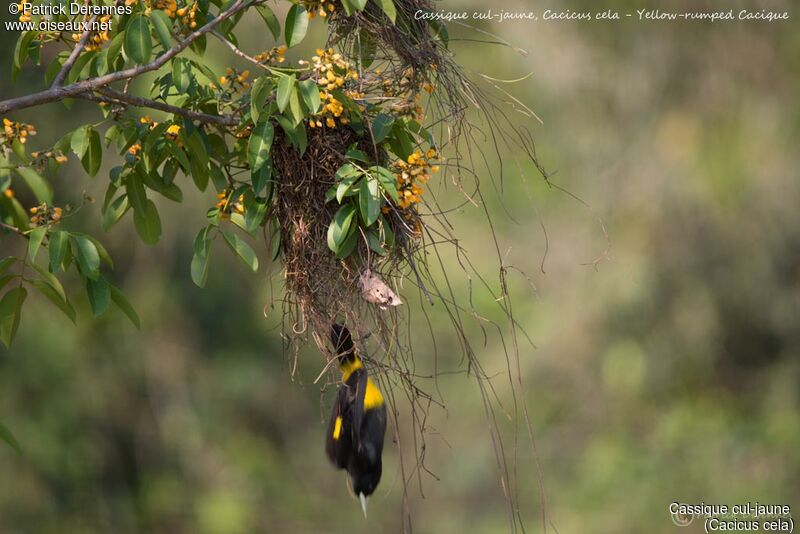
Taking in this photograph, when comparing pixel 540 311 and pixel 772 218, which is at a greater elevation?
pixel 772 218

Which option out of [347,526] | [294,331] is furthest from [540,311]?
[294,331]

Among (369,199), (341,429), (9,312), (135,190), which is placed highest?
(135,190)

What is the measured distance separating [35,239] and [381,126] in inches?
26.8

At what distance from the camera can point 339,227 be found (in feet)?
6.35

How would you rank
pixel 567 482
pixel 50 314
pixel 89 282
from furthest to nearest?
pixel 567 482 → pixel 50 314 → pixel 89 282

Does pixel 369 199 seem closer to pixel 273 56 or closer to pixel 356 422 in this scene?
pixel 273 56

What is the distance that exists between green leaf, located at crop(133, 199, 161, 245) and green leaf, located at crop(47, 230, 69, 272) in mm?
270

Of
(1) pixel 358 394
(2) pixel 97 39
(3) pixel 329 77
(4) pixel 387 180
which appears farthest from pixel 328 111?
(1) pixel 358 394

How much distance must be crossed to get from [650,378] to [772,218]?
138 cm

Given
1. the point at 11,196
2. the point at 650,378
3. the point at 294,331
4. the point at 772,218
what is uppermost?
the point at 772,218

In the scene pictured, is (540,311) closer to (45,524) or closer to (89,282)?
Answer: (45,524)

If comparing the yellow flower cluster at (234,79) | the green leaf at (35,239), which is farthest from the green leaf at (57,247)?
the yellow flower cluster at (234,79)

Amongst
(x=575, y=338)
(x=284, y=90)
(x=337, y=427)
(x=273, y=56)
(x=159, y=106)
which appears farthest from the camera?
(x=575, y=338)

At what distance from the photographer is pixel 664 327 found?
6961mm
